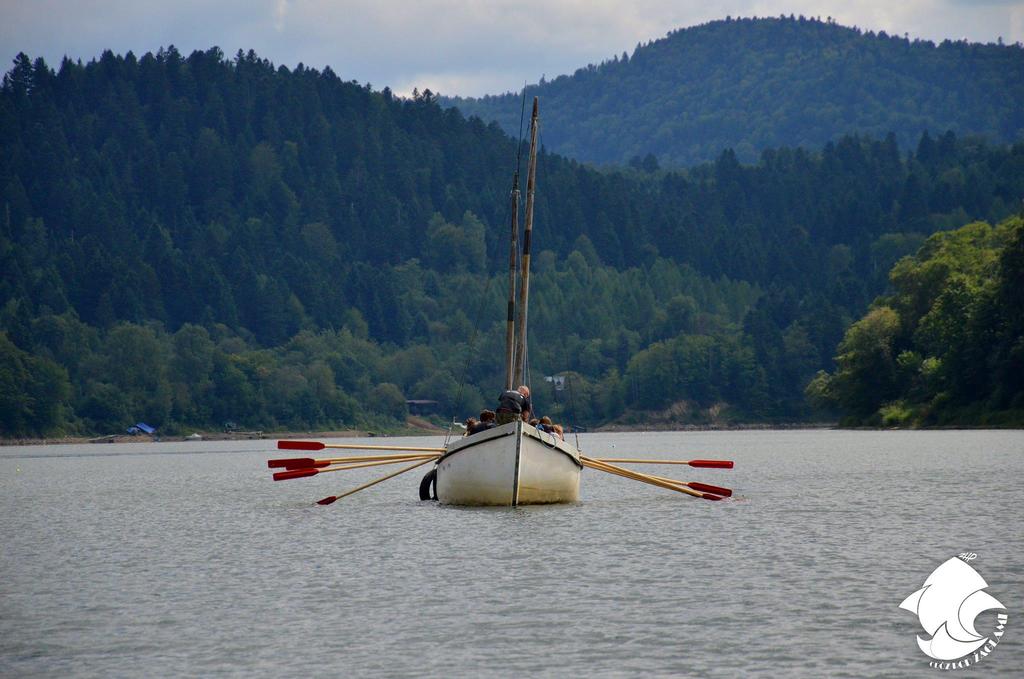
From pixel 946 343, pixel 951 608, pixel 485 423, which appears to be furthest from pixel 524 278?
pixel 946 343

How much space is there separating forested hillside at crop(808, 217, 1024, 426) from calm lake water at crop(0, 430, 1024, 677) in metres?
85.0

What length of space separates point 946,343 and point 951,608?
132121mm

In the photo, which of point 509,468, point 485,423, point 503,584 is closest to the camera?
point 503,584

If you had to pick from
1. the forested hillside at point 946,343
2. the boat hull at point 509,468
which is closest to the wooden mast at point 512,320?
the boat hull at point 509,468

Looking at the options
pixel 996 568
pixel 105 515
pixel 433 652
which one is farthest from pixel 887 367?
pixel 433 652

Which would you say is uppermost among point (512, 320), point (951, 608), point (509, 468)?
point (512, 320)

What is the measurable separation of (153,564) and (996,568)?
65.6 ft

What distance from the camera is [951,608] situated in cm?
3019

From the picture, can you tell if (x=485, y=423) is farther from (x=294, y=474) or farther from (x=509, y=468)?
(x=294, y=474)

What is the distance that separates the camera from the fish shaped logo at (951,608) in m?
26.2

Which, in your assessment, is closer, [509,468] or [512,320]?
[509,468]

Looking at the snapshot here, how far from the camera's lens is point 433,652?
2712 cm

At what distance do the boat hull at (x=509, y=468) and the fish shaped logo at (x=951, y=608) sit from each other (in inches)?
648

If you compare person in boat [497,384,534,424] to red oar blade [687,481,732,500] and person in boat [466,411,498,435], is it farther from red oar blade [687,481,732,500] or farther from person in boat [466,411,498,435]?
red oar blade [687,481,732,500]
